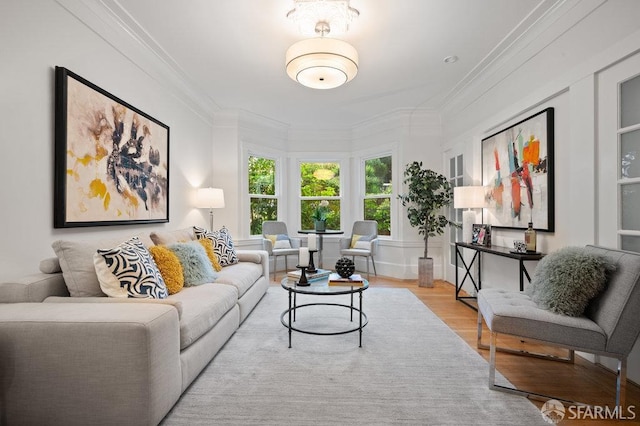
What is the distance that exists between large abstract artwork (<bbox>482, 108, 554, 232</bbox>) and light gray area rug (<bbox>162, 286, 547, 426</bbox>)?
4.38 ft

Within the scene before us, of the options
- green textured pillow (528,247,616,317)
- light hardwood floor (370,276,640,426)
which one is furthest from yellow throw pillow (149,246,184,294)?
green textured pillow (528,247,616,317)

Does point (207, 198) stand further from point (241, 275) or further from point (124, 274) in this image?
point (124, 274)

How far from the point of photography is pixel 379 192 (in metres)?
5.77

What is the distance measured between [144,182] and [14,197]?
4.42ft

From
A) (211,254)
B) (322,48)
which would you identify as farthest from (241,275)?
(322,48)

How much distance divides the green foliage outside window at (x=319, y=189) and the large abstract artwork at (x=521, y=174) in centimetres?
292

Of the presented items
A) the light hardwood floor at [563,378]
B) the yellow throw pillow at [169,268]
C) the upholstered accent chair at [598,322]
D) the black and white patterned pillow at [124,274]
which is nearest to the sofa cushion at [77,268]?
the black and white patterned pillow at [124,274]

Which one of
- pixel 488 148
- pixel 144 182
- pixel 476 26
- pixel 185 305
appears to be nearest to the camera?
pixel 185 305

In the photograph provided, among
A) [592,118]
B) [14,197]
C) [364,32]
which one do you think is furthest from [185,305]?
[592,118]

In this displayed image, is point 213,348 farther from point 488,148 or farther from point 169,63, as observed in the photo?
point 488,148

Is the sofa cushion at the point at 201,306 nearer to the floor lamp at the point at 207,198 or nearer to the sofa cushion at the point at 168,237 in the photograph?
the sofa cushion at the point at 168,237

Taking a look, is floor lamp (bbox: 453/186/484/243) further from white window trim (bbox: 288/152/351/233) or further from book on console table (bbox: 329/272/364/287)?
white window trim (bbox: 288/152/351/233)

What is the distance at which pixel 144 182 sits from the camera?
326 cm

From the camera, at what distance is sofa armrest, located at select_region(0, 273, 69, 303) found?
1722mm
